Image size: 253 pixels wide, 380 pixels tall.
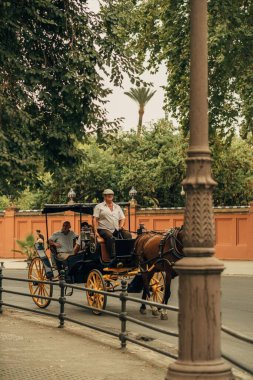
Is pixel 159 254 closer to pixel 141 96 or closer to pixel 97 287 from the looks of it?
pixel 97 287

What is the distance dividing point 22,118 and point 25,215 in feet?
103

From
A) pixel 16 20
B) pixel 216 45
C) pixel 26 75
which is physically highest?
pixel 216 45

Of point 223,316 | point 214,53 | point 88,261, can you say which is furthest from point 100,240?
point 214,53

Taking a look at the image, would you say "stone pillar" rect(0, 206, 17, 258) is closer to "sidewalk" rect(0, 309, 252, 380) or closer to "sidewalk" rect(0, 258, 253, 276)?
"sidewalk" rect(0, 258, 253, 276)

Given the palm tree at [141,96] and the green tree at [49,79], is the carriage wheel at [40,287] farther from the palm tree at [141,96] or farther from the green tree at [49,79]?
the palm tree at [141,96]

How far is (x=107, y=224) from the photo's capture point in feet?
59.8

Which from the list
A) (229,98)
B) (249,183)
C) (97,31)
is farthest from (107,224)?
(249,183)

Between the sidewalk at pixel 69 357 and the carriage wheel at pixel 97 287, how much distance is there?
191cm

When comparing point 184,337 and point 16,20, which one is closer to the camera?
point 184,337

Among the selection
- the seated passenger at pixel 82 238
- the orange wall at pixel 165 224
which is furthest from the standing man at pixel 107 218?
the orange wall at pixel 165 224

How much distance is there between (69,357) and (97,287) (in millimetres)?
6055

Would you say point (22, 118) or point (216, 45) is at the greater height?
point (216, 45)

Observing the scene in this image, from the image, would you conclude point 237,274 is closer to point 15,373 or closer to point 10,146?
point 10,146

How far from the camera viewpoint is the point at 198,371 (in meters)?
7.67
